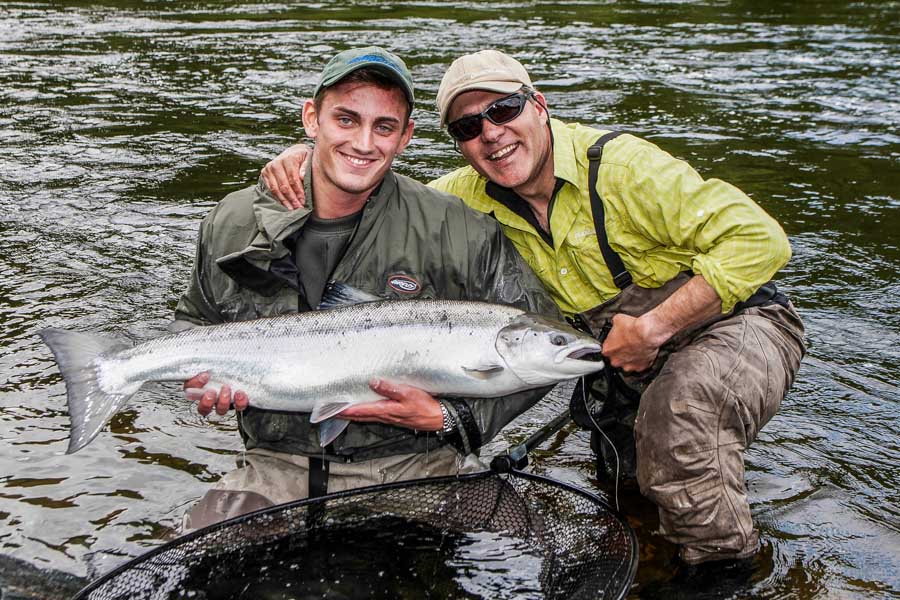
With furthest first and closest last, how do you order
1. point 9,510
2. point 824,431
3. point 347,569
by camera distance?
point 824,431
point 9,510
point 347,569

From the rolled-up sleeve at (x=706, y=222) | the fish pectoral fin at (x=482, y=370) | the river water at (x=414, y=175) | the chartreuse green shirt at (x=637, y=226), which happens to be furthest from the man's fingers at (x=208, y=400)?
the rolled-up sleeve at (x=706, y=222)

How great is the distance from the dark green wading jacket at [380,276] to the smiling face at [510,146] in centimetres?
27

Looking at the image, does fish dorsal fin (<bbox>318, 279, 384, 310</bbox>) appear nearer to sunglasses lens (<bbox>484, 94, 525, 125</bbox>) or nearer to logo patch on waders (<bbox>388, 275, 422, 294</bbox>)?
logo patch on waders (<bbox>388, 275, 422, 294</bbox>)

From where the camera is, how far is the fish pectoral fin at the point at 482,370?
152 inches

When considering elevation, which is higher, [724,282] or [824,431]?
[724,282]

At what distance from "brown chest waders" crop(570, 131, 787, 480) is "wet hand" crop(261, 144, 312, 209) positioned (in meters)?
1.26

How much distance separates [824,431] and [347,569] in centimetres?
297

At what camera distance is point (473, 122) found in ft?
14.3

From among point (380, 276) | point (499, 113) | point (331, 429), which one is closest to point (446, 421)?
point (331, 429)

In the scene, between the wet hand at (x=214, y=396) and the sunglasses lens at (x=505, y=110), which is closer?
the wet hand at (x=214, y=396)

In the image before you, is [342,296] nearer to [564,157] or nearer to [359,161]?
[359,161]

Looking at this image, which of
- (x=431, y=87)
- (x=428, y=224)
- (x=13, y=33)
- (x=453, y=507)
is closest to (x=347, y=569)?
(x=453, y=507)

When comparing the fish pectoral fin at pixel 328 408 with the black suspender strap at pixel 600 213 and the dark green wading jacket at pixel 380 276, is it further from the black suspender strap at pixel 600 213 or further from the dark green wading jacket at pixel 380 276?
the black suspender strap at pixel 600 213

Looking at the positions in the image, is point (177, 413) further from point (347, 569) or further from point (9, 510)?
point (347, 569)
